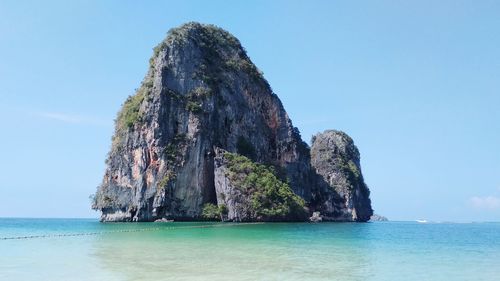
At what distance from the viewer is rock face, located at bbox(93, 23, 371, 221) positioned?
50281mm

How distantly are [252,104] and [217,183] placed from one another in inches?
609

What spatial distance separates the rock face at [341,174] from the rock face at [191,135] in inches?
480

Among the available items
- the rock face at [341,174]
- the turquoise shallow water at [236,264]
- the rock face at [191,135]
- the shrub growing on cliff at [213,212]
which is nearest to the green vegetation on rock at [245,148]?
the rock face at [191,135]

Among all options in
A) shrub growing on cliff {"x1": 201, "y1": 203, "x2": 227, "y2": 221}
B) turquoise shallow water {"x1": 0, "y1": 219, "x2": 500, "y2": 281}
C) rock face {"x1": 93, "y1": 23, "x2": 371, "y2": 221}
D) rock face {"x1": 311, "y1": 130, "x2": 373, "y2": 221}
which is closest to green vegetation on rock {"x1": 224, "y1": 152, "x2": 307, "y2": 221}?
rock face {"x1": 93, "y1": 23, "x2": 371, "y2": 221}

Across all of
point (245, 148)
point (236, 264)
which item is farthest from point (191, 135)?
point (236, 264)

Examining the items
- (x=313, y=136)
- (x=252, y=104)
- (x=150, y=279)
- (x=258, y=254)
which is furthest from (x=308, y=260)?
(x=313, y=136)

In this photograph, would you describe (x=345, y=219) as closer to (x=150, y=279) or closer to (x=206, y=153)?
(x=206, y=153)

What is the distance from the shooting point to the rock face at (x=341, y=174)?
241 ft

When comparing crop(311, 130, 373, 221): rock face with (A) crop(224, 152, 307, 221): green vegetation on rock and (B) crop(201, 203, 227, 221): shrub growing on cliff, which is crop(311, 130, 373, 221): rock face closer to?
(A) crop(224, 152, 307, 221): green vegetation on rock

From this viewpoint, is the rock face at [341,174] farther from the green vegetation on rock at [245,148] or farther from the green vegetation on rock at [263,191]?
the green vegetation on rock at [263,191]

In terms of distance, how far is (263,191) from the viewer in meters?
48.7

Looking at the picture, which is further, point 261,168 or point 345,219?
point 345,219

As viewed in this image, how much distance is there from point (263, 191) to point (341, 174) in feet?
105

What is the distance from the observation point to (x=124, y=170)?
2072 inches
